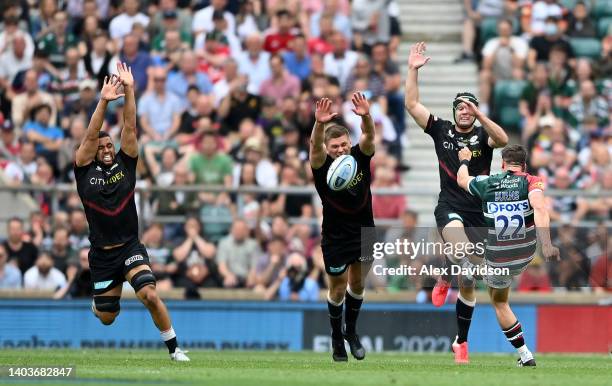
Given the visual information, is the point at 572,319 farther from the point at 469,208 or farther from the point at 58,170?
the point at 58,170

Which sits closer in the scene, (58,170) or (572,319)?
(572,319)

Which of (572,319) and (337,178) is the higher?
(337,178)

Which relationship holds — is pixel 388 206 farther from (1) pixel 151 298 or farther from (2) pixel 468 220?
(1) pixel 151 298

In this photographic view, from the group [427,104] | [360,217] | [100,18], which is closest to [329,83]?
[427,104]

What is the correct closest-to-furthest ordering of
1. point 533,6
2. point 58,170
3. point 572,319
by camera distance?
point 572,319 < point 58,170 < point 533,6

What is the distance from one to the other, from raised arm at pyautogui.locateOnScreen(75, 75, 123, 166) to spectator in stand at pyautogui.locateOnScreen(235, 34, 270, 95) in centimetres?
1028

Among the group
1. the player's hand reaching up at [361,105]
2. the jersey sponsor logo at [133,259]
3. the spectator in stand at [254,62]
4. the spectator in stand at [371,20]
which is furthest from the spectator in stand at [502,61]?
the jersey sponsor logo at [133,259]

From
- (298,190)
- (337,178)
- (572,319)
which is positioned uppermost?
(337,178)

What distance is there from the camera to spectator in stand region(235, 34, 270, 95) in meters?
26.6

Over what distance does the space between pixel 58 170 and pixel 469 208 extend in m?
9.72

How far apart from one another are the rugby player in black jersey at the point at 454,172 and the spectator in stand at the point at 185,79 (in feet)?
32.3

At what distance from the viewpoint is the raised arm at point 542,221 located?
1477 centimetres

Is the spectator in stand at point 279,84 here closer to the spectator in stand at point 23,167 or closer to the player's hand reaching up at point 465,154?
the spectator in stand at point 23,167

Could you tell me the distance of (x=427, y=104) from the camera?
27828mm
